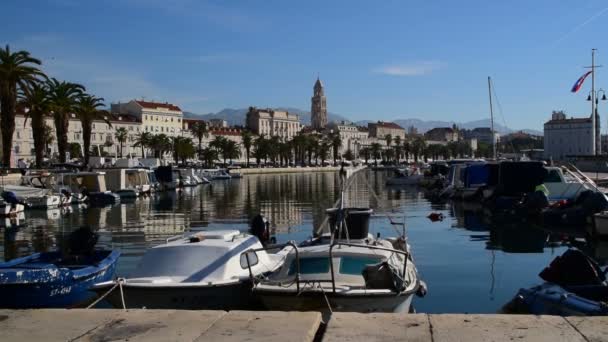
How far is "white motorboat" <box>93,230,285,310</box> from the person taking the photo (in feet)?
46.6

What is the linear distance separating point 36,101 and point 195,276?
57.1 m

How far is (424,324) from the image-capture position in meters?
9.79

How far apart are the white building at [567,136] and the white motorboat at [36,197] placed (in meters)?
152

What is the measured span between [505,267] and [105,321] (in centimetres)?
1542

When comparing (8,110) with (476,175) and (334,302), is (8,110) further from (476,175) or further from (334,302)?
(334,302)

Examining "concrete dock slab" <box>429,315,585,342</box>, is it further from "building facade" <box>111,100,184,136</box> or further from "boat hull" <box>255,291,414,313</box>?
"building facade" <box>111,100,184,136</box>

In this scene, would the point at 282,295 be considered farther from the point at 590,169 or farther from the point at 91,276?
the point at 590,169

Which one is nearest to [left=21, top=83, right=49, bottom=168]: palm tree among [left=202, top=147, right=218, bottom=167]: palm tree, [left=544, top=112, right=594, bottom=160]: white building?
[left=202, top=147, right=218, bottom=167]: palm tree

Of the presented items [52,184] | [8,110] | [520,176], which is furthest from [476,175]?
[8,110]

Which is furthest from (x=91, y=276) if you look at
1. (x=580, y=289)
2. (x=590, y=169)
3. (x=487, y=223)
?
(x=590, y=169)

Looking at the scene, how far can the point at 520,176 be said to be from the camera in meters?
44.1

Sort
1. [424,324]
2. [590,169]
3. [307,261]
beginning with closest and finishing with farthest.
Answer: [424,324], [307,261], [590,169]

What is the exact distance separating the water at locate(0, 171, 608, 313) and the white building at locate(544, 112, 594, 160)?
139 meters

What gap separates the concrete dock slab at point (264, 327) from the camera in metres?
9.21
